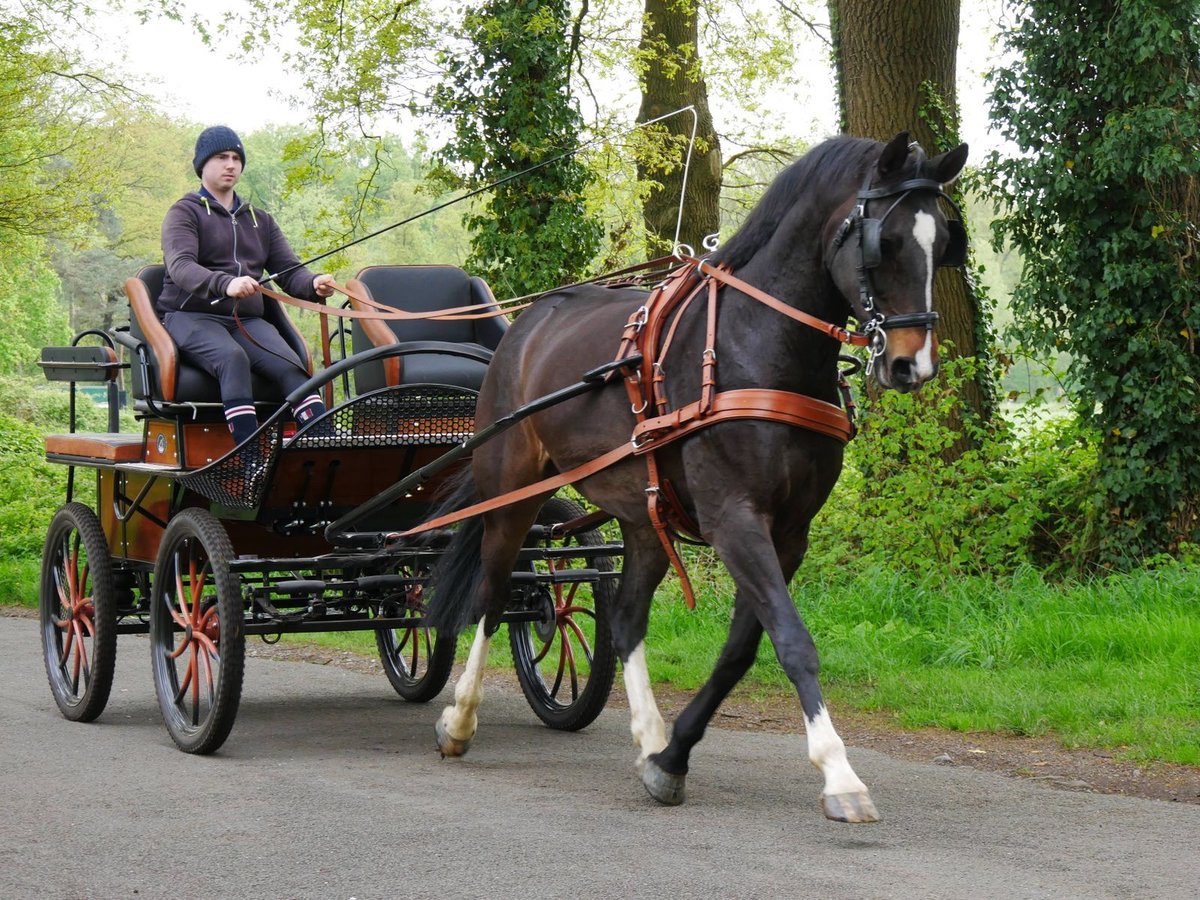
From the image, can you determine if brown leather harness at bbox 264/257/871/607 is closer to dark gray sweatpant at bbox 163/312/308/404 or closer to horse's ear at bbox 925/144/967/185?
horse's ear at bbox 925/144/967/185

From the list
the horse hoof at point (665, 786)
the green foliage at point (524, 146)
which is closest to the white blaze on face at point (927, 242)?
the horse hoof at point (665, 786)

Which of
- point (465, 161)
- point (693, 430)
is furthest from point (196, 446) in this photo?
point (465, 161)

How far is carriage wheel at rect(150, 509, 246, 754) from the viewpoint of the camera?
5.64 metres

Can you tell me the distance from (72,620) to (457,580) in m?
2.24

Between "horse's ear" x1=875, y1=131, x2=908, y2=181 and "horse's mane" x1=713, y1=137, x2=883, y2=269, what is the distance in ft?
0.59

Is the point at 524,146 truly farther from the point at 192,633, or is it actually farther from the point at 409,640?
the point at 192,633

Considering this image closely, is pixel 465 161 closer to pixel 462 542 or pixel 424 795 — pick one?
pixel 462 542

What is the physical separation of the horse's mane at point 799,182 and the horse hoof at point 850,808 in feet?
5.94

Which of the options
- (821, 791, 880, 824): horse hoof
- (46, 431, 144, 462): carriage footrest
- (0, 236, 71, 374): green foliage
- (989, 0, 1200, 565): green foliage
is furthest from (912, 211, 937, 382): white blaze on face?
(0, 236, 71, 374): green foliage

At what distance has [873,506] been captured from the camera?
350 inches

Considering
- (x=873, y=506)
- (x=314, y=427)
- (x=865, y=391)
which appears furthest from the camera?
(x=865, y=391)

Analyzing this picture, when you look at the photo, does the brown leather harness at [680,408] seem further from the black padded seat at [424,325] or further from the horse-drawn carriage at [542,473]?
the black padded seat at [424,325]

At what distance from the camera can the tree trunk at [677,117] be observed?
57.2 ft

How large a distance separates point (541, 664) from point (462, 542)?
3.50 feet
